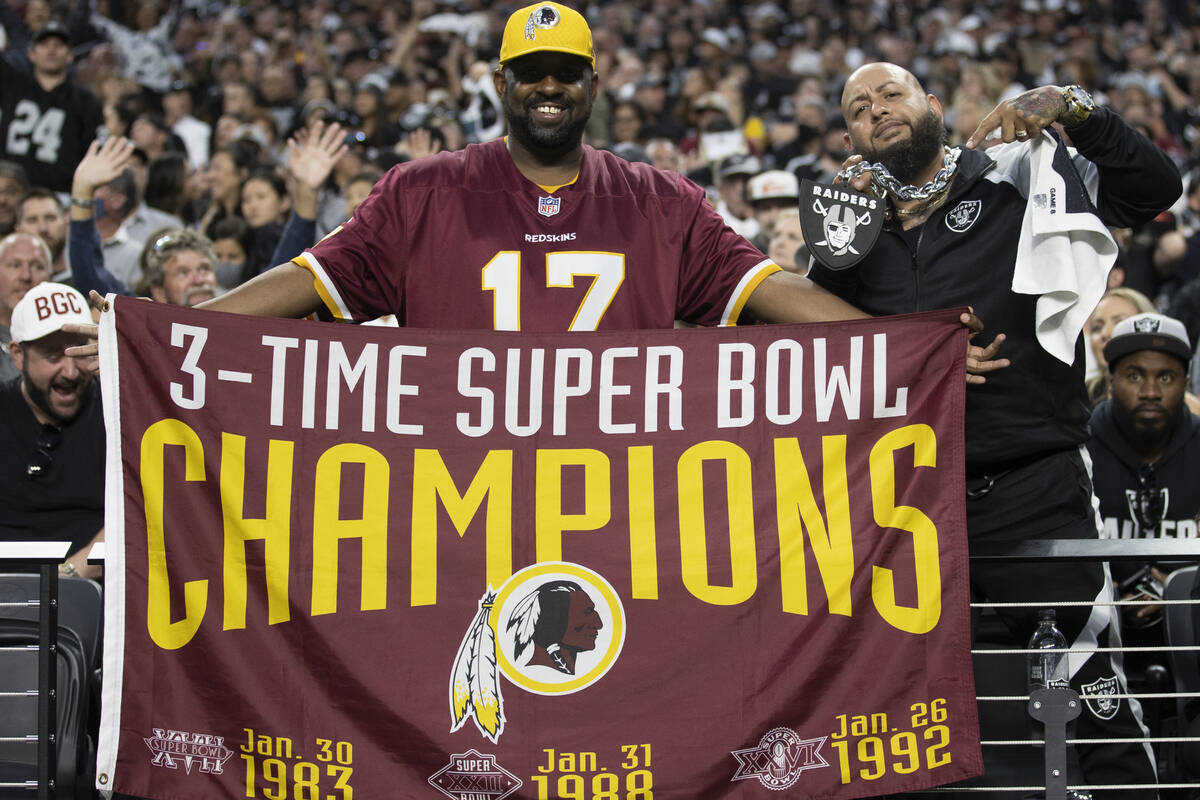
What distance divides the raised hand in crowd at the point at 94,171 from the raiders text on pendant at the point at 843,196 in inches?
166

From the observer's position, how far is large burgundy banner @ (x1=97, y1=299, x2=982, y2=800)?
3.62 m

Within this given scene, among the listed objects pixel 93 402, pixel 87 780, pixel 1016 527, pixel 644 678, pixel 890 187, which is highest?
pixel 890 187

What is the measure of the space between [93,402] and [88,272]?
1530 millimetres

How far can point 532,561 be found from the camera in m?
3.71

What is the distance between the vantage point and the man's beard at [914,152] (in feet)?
13.6

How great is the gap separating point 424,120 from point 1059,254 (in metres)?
6.33

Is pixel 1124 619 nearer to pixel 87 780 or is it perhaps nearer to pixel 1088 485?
pixel 1088 485

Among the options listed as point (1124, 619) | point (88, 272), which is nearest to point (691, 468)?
point (1124, 619)

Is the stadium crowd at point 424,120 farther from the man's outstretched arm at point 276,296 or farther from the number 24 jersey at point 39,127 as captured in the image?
the man's outstretched arm at point 276,296

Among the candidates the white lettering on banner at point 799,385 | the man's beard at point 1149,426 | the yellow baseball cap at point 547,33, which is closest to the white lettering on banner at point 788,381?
the white lettering on banner at point 799,385

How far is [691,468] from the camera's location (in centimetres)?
379

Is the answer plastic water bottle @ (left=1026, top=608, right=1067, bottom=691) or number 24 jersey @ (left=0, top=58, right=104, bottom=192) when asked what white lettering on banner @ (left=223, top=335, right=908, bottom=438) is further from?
number 24 jersey @ (left=0, top=58, right=104, bottom=192)

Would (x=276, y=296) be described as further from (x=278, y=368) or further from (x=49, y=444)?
(x=49, y=444)

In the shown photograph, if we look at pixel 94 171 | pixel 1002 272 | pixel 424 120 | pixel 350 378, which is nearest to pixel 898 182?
pixel 1002 272
